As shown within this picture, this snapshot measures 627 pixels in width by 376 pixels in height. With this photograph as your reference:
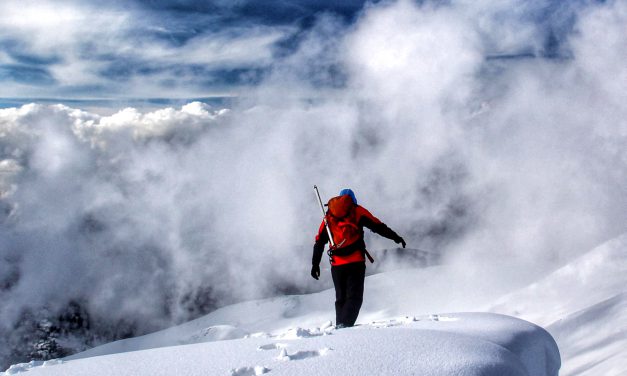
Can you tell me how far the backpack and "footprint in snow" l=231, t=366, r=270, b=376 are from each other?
417 centimetres

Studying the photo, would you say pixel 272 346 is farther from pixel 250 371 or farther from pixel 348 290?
pixel 348 290

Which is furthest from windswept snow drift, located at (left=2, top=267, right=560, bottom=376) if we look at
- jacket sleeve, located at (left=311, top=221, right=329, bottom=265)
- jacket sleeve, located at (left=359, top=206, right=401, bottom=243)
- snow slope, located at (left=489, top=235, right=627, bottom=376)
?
jacket sleeve, located at (left=311, top=221, right=329, bottom=265)

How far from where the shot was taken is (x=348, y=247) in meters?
7.85

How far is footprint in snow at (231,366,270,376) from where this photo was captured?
3701 mm

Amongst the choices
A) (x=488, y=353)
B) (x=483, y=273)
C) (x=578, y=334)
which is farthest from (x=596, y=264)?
(x=483, y=273)

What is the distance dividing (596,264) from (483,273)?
56.6ft

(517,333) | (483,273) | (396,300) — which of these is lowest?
(396,300)

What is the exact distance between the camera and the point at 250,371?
3.78 meters

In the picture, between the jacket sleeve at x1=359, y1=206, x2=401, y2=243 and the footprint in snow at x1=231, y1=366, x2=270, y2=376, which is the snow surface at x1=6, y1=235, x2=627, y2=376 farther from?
the jacket sleeve at x1=359, y1=206, x2=401, y2=243

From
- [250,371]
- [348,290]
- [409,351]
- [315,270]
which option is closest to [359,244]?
[348,290]

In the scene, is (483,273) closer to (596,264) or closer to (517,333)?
(596,264)

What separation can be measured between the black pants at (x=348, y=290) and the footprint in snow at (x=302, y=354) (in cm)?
355

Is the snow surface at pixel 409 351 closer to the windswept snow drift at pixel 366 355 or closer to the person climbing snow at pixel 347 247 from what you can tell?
the windswept snow drift at pixel 366 355

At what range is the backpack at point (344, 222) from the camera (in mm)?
7816
